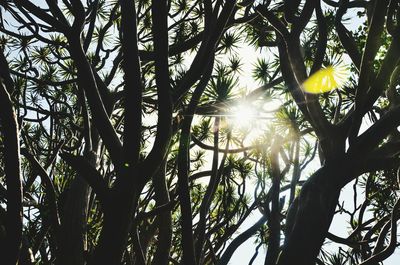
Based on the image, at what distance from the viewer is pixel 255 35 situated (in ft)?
12.3

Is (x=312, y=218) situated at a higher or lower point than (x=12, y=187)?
lower

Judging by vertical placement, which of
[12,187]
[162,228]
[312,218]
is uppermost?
[162,228]

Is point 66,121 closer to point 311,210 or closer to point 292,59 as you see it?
point 292,59

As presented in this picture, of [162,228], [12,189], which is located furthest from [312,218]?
[12,189]

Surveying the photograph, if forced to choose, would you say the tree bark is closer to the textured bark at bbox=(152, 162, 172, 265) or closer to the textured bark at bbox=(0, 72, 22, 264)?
the textured bark at bbox=(0, 72, 22, 264)

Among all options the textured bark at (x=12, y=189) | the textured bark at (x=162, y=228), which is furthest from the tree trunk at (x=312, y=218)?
the textured bark at (x=12, y=189)

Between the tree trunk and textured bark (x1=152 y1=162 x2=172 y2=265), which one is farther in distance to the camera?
textured bark (x1=152 y1=162 x2=172 y2=265)

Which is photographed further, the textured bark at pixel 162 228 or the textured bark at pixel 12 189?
the textured bark at pixel 162 228

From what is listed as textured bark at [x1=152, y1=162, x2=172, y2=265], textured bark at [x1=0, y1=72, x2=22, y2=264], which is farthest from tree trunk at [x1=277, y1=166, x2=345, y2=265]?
textured bark at [x1=0, y1=72, x2=22, y2=264]

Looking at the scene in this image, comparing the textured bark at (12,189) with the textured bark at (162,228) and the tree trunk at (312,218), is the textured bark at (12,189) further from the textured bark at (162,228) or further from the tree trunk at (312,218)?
the tree trunk at (312,218)

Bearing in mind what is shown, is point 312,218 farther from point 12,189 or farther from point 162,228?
point 12,189

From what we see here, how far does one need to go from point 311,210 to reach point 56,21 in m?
1.39

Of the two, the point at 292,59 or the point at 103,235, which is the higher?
the point at 292,59

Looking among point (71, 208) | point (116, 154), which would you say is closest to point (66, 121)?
point (71, 208)
